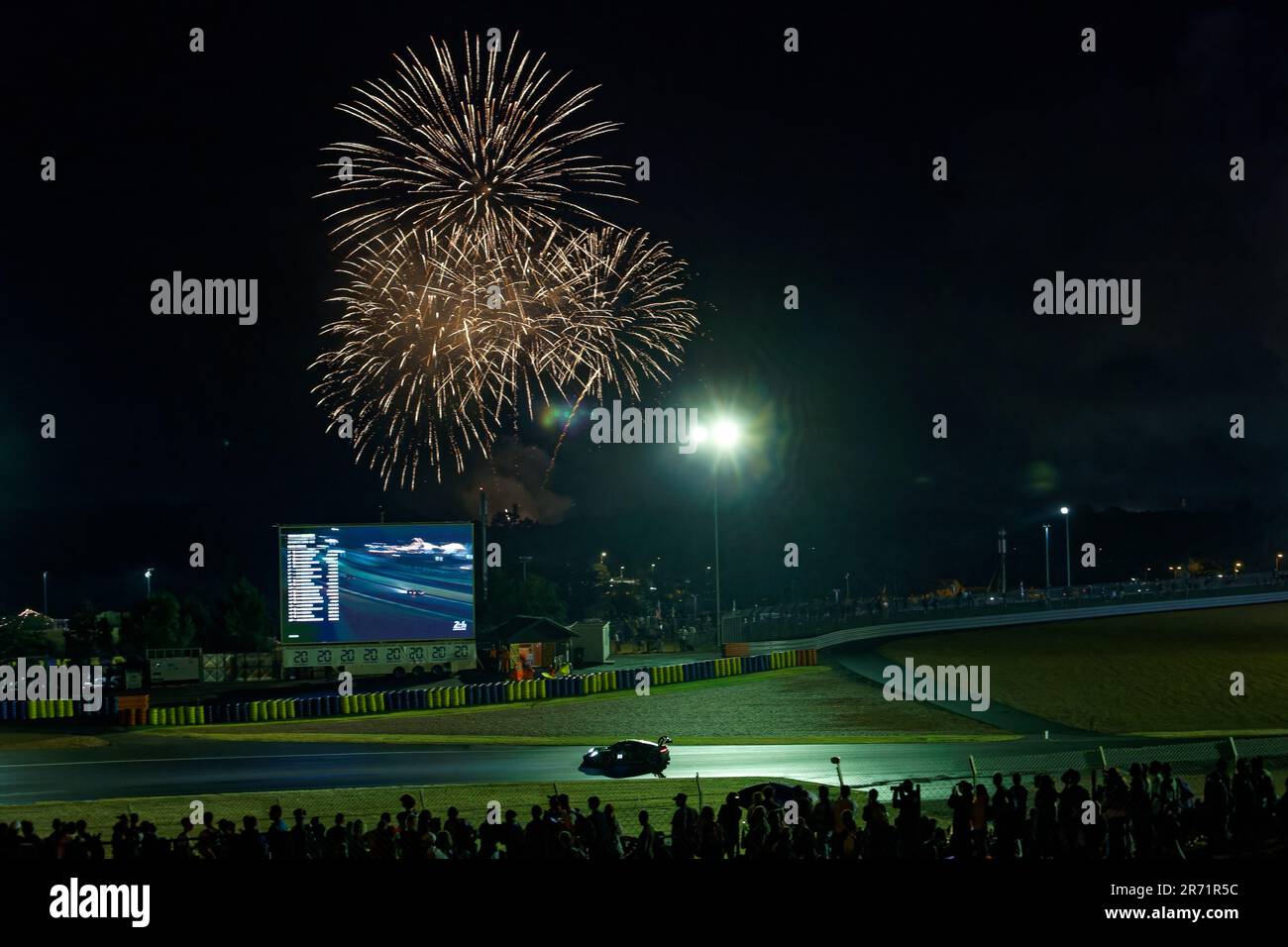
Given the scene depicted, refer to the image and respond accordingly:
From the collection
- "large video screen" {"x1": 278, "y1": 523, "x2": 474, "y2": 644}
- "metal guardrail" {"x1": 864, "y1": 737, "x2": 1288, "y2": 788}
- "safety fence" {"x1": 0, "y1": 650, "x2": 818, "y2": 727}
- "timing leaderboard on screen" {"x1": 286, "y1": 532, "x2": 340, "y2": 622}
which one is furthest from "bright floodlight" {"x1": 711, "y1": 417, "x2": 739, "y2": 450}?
"metal guardrail" {"x1": 864, "y1": 737, "x2": 1288, "y2": 788}

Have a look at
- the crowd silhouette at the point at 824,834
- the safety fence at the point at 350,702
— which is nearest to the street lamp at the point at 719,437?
the safety fence at the point at 350,702

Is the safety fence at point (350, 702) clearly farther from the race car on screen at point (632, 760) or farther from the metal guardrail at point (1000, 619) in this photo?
the race car on screen at point (632, 760)

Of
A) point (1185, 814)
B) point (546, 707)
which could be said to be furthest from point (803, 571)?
point (1185, 814)

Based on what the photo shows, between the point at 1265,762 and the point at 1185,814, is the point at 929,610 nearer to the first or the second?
the point at 1265,762

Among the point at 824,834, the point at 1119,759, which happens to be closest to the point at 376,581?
the point at 1119,759

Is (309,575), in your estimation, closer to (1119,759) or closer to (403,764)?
(403,764)

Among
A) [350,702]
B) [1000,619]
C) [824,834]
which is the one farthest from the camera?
[1000,619]
